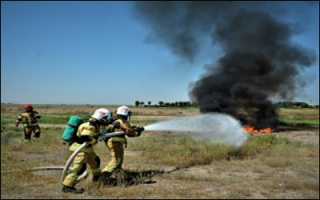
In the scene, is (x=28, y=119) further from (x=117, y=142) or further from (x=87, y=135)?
(x=87, y=135)

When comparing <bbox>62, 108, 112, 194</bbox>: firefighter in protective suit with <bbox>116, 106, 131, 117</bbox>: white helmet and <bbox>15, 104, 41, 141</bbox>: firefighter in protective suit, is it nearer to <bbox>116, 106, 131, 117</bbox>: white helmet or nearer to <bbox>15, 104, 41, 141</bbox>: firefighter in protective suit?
<bbox>116, 106, 131, 117</bbox>: white helmet

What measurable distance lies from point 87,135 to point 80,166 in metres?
0.64

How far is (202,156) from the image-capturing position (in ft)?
36.8

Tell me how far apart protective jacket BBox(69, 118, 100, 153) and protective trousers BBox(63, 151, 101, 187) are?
0.13m

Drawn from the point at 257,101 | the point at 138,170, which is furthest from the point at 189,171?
the point at 257,101

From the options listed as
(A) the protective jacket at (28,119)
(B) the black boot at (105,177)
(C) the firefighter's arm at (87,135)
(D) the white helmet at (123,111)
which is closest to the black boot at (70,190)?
(B) the black boot at (105,177)

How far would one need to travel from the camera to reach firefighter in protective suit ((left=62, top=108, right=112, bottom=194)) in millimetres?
6727

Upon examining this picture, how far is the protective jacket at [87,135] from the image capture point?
6.83m

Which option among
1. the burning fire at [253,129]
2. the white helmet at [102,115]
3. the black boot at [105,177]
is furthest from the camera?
the burning fire at [253,129]

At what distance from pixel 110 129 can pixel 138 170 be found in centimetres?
194

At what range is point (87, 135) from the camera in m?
6.80

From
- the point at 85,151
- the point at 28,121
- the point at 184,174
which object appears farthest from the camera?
the point at 28,121

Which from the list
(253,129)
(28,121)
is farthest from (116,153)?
(253,129)

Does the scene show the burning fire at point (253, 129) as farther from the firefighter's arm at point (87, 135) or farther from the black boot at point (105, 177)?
the firefighter's arm at point (87, 135)
